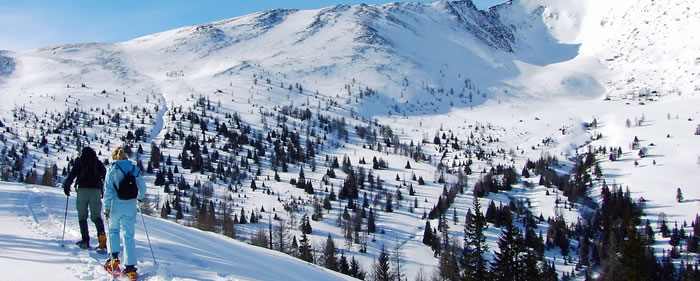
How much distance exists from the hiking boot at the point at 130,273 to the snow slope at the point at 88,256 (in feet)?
1.37


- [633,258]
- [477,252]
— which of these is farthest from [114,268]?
[633,258]

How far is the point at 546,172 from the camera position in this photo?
623 feet

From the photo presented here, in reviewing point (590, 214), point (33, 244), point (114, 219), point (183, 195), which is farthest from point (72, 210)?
point (590, 214)

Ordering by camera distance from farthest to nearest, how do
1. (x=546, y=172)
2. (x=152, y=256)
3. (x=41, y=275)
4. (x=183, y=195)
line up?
(x=546, y=172), (x=183, y=195), (x=152, y=256), (x=41, y=275)

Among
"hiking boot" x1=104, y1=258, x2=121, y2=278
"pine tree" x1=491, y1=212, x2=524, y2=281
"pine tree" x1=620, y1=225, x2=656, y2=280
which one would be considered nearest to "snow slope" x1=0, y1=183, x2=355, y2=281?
"hiking boot" x1=104, y1=258, x2=121, y2=278

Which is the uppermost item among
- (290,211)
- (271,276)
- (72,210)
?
(72,210)

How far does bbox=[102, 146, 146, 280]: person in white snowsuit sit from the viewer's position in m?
11.1

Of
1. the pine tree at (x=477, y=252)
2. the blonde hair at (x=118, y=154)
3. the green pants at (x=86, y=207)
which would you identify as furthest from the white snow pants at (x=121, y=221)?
the pine tree at (x=477, y=252)

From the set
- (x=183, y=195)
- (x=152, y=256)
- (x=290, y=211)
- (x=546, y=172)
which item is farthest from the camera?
(x=546, y=172)

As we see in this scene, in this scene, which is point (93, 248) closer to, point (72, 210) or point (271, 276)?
point (271, 276)

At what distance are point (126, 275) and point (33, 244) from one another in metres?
4.41

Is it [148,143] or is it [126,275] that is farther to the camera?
[148,143]

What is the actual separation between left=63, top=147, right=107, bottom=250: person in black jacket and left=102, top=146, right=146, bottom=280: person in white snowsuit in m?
1.89

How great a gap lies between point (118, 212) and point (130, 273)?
1517mm
